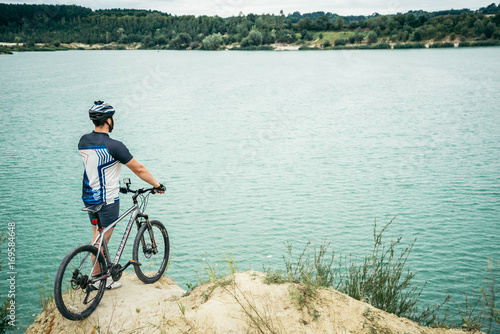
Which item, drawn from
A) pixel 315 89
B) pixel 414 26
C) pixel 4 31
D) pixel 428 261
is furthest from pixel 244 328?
pixel 4 31

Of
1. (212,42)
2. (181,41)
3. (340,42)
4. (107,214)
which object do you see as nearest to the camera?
(107,214)

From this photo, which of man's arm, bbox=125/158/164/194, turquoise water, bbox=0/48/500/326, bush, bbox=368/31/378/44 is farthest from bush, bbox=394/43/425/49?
man's arm, bbox=125/158/164/194

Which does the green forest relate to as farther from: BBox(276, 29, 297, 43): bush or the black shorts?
the black shorts

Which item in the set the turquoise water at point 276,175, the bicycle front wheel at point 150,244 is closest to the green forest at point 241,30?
the turquoise water at point 276,175

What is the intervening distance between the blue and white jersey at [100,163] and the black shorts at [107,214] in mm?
73

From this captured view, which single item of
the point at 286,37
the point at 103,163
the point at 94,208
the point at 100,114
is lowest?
the point at 94,208

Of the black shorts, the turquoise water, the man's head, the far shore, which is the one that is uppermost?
the far shore

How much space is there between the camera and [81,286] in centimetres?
495

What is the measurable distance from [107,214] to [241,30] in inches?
6671

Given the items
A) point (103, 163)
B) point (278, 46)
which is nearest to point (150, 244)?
point (103, 163)

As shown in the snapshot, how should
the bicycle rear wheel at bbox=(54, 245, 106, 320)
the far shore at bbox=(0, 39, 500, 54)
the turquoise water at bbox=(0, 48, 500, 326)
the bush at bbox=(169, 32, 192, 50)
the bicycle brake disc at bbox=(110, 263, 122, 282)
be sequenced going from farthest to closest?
the bush at bbox=(169, 32, 192, 50), the far shore at bbox=(0, 39, 500, 54), the turquoise water at bbox=(0, 48, 500, 326), the bicycle brake disc at bbox=(110, 263, 122, 282), the bicycle rear wheel at bbox=(54, 245, 106, 320)

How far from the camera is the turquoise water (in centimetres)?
1216

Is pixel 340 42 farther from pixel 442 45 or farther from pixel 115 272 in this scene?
pixel 115 272

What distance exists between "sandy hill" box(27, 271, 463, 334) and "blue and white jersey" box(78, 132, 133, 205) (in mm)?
1425
